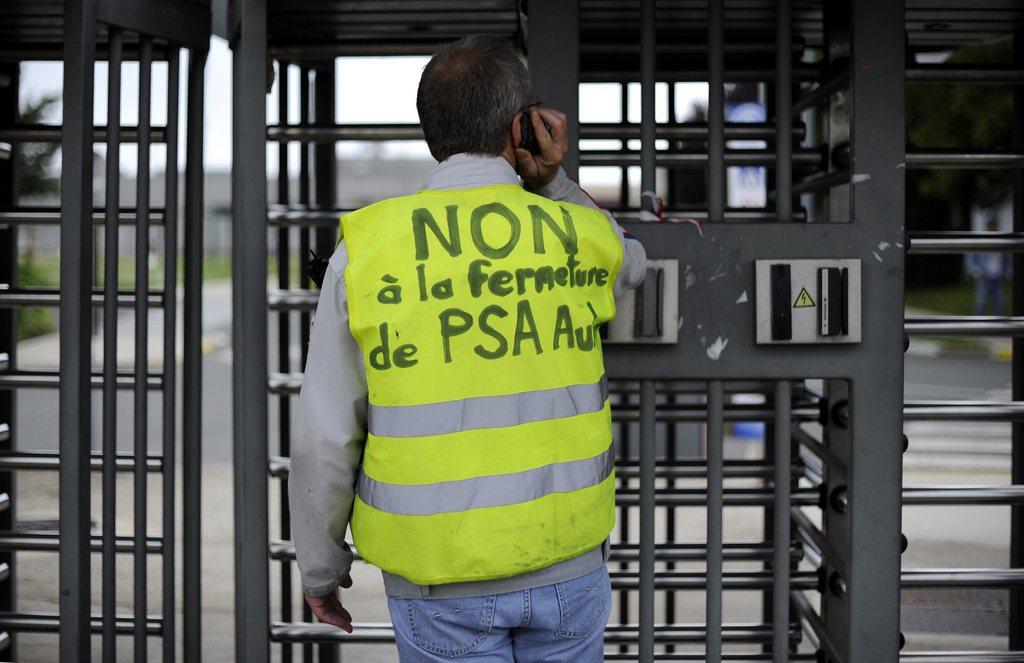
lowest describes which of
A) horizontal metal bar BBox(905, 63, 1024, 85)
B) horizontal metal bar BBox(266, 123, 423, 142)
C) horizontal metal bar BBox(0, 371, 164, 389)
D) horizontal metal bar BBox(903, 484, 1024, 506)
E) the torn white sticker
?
horizontal metal bar BBox(903, 484, 1024, 506)

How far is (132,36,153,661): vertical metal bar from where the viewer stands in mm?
2611

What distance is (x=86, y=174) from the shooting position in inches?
99.4

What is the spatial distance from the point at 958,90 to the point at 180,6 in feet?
65.9

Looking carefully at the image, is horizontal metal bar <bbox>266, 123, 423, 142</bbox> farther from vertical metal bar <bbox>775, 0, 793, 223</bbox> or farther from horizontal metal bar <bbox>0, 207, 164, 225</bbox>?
vertical metal bar <bbox>775, 0, 793, 223</bbox>

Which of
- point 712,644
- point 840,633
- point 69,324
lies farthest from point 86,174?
point 840,633

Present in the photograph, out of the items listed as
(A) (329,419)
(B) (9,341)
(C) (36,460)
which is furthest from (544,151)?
(B) (9,341)

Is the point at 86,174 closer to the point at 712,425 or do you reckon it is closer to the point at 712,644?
the point at 712,425

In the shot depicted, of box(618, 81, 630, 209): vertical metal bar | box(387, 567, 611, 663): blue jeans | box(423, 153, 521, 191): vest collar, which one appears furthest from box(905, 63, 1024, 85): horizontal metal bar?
box(387, 567, 611, 663): blue jeans

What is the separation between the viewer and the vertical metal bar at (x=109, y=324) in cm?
255

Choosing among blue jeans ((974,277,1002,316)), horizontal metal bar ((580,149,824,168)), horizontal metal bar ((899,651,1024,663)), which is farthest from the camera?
blue jeans ((974,277,1002,316))

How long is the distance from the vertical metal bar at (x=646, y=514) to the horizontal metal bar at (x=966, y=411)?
89 cm

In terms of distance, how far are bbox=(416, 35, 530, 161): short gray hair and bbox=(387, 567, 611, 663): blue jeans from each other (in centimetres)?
78

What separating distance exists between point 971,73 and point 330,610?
2411mm

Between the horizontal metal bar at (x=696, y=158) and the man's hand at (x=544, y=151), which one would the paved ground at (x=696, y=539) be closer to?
the horizontal metal bar at (x=696, y=158)
